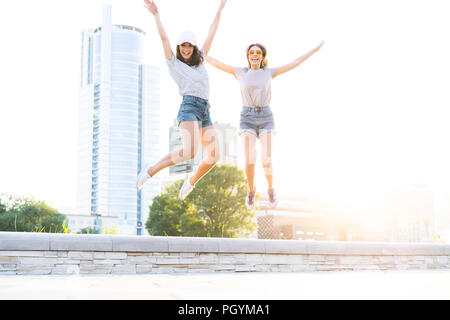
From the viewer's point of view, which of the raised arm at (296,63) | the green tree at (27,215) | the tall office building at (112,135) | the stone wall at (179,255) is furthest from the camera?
the tall office building at (112,135)

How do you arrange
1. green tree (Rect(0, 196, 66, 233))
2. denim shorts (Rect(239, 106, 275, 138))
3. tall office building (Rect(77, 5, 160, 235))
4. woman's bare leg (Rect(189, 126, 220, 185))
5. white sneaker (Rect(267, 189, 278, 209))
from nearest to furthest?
woman's bare leg (Rect(189, 126, 220, 185)) < denim shorts (Rect(239, 106, 275, 138)) < white sneaker (Rect(267, 189, 278, 209)) < green tree (Rect(0, 196, 66, 233)) < tall office building (Rect(77, 5, 160, 235))

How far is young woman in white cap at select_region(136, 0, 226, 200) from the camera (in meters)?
6.99

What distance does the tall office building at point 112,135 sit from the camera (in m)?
168

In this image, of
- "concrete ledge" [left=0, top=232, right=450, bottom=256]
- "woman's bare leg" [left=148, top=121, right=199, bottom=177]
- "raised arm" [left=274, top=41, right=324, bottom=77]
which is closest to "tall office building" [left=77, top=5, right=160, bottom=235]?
"concrete ledge" [left=0, top=232, right=450, bottom=256]

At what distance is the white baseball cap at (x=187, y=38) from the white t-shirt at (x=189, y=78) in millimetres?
243

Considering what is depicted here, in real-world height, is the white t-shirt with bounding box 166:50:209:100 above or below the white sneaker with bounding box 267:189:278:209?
above

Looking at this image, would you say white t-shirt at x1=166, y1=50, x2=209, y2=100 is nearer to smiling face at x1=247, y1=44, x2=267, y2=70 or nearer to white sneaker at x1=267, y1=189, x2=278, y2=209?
smiling face at x1=247, y1=44, x2=267, y2=70

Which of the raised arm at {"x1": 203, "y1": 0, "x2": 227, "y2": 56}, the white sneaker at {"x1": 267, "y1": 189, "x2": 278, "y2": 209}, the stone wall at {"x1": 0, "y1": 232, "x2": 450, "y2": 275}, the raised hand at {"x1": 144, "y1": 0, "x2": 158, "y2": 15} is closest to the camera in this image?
the raised hand at {"x1": 144, "y1": 0, "x2": 158, "y2": 15}

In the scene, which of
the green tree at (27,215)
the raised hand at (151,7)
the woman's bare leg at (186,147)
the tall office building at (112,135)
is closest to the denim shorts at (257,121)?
the woman's bare leg at (186,147)

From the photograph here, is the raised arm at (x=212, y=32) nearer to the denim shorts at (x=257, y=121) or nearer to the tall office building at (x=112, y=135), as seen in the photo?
the denim shorts at (x=257, y=121)

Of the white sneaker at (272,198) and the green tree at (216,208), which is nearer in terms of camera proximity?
the white sneaker at (272,198)

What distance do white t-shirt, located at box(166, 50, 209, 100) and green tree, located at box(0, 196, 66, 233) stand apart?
42340 mm

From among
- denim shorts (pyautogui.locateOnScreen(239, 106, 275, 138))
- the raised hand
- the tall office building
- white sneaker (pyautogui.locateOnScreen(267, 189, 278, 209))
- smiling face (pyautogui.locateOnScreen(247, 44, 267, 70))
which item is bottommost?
white sneaker (pyautogui.locateOnScreen(267, 189, 278, 209))
